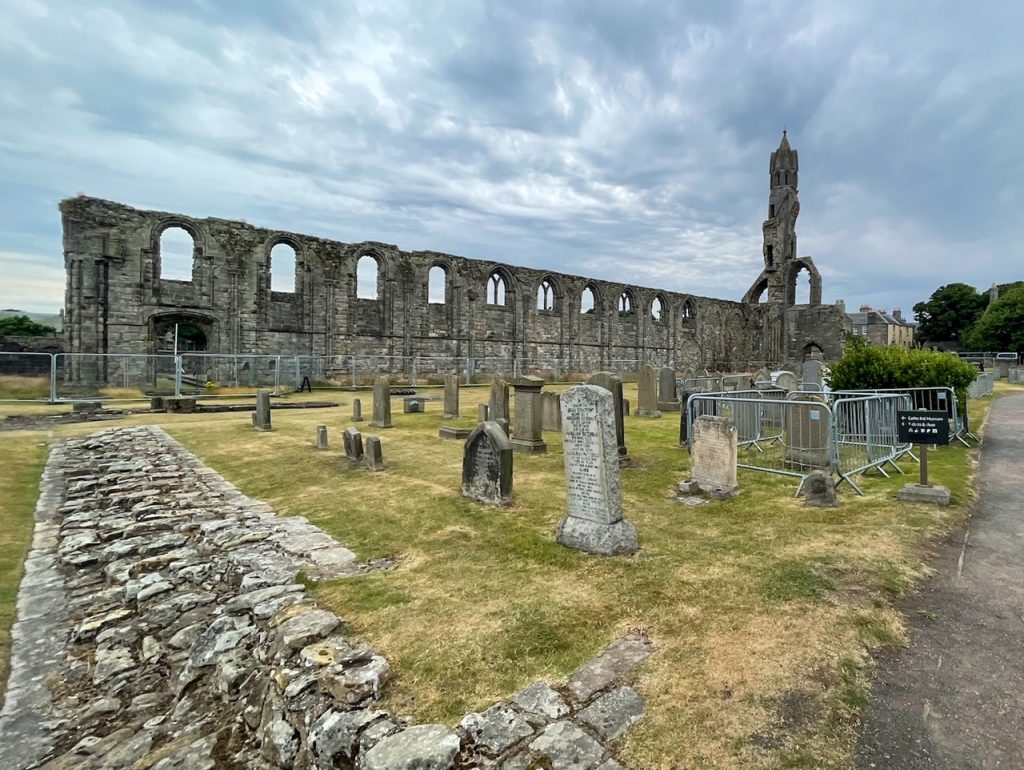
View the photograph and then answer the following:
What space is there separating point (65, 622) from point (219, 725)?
7.32 feet

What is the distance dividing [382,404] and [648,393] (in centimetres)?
758

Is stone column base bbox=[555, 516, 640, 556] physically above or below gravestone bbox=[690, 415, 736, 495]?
below

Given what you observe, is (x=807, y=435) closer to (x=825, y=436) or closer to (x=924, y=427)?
(x=825, y=436)

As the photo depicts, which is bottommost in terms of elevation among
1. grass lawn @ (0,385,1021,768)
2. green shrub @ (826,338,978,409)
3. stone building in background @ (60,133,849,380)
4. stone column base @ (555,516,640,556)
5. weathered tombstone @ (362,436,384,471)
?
grass lawn @ (0,385,1021,768)

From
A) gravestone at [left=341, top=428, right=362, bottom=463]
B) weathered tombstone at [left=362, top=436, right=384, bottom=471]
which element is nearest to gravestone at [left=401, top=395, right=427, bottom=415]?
gravestone at [left=341, top=428, right=362, bottom=463]

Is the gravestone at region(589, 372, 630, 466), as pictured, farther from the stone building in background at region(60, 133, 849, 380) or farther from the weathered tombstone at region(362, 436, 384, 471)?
the stone building in background at region(60, 133, 849, 380)

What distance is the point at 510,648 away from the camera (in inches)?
123

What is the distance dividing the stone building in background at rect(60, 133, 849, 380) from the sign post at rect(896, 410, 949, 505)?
23.8 m

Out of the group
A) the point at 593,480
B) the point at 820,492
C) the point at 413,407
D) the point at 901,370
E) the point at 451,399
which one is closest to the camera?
the point at 593,480

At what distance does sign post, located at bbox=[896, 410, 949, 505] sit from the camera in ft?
19.5

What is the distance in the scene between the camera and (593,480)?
16.0 feet

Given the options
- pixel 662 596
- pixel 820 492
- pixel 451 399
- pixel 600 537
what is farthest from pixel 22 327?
pixel 820 492

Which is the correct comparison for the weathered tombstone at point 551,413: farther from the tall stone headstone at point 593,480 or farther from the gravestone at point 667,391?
the tall stone headstone at point 593,480

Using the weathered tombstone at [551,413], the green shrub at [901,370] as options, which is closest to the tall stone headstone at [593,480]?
the weathered tombstone at [551,413]
